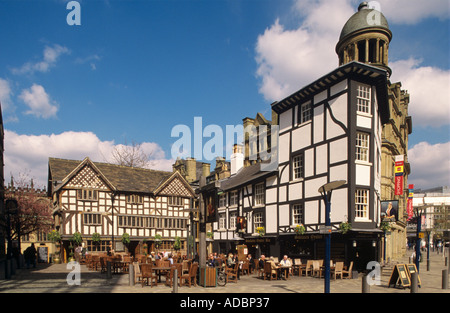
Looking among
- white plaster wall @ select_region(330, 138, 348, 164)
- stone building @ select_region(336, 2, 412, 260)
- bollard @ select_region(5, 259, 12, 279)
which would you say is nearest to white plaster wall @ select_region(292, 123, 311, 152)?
white plaster wall @ select_region(330, 138, 348, 164)

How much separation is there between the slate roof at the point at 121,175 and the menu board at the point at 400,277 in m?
29.5

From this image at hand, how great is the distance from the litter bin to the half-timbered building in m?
16.9

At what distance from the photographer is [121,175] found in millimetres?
40781

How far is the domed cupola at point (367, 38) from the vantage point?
1275 inches

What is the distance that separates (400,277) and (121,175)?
32.3m

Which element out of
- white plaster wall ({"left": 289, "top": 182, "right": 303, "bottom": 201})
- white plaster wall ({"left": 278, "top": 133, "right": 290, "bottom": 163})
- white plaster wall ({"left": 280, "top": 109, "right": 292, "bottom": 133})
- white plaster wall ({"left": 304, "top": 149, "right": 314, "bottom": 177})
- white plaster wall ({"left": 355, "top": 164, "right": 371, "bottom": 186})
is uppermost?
white plaster wall ({"left": 280, "top": 109, "right": 292, "bottom": 133})

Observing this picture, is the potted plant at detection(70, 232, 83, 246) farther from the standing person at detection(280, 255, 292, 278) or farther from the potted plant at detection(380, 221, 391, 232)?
the potted plant at detection(380, 221, 391, 232)

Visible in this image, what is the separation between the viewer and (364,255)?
21750mm

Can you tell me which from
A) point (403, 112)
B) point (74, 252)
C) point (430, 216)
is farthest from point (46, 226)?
point (430, 216)

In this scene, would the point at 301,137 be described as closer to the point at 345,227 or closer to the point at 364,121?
the point at 364,121

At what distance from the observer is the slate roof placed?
3674 centimetres

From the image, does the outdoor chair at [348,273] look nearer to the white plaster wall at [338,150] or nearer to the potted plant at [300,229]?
the potted plant at [300,229]
